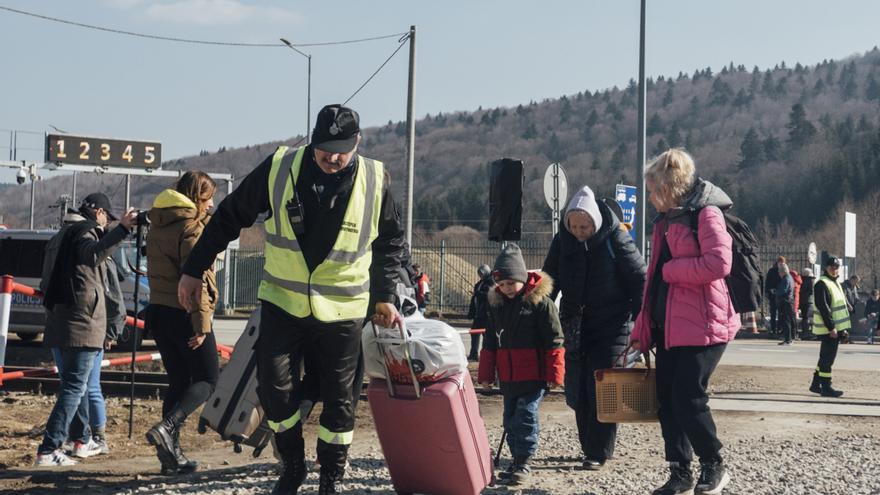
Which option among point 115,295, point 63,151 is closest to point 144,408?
point 115,295

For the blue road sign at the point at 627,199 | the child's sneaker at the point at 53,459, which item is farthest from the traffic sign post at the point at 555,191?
the child's sneaker at the point at 53,459

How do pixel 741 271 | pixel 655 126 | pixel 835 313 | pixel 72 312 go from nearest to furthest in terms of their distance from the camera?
pixel 741 271, pixel 72 312, pixel 835 313, pixel 655 126

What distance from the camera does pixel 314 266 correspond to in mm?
5273

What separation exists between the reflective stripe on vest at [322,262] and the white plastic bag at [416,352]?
23 centimetres

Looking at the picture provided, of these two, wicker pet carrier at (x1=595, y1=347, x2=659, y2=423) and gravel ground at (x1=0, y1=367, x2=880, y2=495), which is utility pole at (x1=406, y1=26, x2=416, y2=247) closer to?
gravel ground at (x1=0, y1=367, x2=880, y2=495)

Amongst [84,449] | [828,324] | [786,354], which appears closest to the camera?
[84,449]

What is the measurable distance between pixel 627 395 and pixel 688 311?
642mm

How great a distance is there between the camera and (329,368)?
5.40 meters

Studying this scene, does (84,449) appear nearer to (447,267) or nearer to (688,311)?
(688,311)

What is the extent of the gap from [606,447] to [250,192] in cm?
307

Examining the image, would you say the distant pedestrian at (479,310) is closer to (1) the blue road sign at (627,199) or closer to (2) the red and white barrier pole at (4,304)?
(1) the blue road sign at (627,199)

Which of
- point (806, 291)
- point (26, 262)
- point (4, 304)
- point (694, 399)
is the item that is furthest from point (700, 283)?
point (806, 291)

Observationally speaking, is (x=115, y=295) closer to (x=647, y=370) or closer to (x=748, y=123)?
(x=647, y=370)

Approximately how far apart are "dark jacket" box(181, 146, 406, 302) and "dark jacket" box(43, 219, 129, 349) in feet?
5.52
